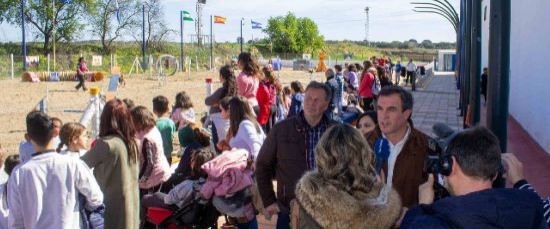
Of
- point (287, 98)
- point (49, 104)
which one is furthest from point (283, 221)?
point (49, 104)

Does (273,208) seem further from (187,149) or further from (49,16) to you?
(49,16)

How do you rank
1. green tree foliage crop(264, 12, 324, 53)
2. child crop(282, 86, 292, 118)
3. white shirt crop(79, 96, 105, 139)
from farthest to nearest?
green tree foliage crop(264, 12, 324, 53), child crop(282, 86, 292, 118), white shirt crop(79, 96, 105, 139)

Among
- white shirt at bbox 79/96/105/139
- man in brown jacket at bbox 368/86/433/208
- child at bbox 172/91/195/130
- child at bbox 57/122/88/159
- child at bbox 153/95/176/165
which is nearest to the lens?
man in brown jacket at bbox 368/86/433/208

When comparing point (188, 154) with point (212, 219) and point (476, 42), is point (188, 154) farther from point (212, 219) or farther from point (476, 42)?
point (476, 42)

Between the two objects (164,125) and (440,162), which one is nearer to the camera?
(440,162)

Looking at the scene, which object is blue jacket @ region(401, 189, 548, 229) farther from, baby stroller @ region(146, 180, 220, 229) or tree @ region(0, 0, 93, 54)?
tree @ region(0, 0, 93, 54)

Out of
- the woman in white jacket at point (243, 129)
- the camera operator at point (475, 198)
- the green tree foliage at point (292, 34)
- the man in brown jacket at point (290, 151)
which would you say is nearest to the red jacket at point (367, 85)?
the woman in white jacket at point (243, 129)

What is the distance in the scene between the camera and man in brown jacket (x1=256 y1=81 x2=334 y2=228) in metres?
4.22

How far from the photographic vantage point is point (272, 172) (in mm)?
4395

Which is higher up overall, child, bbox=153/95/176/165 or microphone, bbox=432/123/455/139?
microphone, bbox=432/123/455/139

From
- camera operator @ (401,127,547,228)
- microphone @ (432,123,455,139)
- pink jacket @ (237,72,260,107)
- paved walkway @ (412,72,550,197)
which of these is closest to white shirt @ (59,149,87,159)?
microphone @ (432,123,455,139)

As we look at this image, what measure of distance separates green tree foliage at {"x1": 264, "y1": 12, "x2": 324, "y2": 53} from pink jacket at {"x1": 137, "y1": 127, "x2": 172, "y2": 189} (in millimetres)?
96152

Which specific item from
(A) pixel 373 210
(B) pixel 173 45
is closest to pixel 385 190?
(A) pixel 373 210

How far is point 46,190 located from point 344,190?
2.00m
